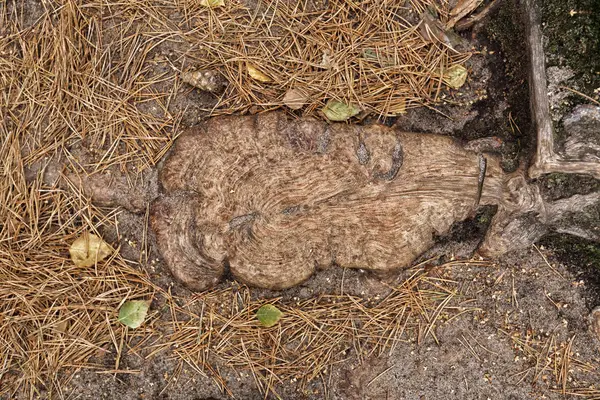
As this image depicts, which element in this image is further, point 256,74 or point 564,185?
point 256,74

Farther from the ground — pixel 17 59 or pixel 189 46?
pixel 189 46

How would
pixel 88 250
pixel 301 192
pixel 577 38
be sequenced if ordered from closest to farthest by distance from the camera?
1. pixel 577 38
2. pixel 301 192
3. pixel 88 250

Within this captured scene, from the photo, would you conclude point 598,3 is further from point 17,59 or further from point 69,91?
point 17,59

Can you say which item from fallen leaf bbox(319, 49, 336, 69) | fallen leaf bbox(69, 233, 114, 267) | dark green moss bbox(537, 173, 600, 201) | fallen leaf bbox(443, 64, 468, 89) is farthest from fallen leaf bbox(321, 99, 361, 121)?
fallen leaf bbox(69, 233, 114, 267)

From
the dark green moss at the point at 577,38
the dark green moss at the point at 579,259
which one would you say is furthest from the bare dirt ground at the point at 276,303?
the dark green moss at the point at 577,38

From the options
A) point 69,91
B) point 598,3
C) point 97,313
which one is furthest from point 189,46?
point 598,3

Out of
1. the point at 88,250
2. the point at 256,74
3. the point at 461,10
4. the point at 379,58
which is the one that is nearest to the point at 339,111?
the point at 379,58

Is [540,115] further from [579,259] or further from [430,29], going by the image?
[579,259]
